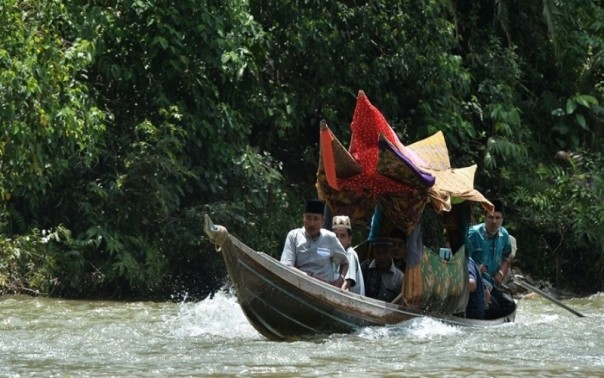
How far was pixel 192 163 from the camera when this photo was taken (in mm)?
15867

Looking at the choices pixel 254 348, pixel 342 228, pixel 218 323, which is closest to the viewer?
pixel 254 348

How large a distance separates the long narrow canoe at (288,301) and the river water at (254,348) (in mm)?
127

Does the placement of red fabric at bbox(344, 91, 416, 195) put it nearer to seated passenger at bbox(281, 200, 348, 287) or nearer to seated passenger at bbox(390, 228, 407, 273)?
seated passenger at bbox(281, 200, 348, 287)

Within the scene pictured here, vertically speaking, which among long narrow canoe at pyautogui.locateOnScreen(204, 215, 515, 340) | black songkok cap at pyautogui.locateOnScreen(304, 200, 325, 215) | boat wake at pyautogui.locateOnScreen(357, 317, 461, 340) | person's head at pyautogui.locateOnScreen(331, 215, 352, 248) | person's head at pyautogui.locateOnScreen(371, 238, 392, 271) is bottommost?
boat wake at pyautogui.locateOnScreen(357, 317, 461, 340)

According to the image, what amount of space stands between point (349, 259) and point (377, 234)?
1173 millimetres

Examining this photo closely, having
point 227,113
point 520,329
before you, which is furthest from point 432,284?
point 227,113

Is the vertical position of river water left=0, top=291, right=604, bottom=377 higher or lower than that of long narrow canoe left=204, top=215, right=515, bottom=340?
lower

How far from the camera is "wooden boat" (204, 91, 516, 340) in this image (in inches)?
403

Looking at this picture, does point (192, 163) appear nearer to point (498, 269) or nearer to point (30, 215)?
point (30, 215)

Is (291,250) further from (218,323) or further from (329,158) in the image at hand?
(218,323)

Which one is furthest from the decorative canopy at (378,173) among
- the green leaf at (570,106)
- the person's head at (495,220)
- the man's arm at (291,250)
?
the green leaf at (570,106)

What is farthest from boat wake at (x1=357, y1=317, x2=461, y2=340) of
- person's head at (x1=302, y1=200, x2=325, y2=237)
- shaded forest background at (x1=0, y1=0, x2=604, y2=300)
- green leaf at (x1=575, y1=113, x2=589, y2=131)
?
green leaf at (x1=575, y1=113, x2=589, y2=131)

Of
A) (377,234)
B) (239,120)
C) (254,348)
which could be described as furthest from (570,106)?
(254,348)

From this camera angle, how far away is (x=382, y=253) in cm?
1157
